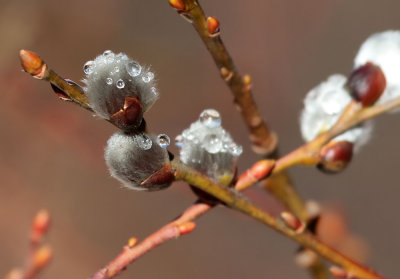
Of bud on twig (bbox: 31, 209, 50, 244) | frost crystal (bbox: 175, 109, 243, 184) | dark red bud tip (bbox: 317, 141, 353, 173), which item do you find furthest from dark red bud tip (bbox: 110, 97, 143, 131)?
bud on twig (bbox: 31, 209, 50, 244)

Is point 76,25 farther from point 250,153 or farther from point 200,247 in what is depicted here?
point 200,247

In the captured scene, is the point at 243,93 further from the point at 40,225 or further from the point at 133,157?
the point at 40,225

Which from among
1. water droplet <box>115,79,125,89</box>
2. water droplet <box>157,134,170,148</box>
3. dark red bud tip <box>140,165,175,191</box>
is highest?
water droplet <box>115,79,125,89</box>

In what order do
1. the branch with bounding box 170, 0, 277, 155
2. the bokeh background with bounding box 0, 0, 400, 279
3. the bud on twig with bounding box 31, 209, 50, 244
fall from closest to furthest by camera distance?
the branch with bounding box 170, 0, 277, 155, the bud on twig with bounding box 31, 209, 50, 244, the bokeh background with bounding box 0, 0, 400, 279

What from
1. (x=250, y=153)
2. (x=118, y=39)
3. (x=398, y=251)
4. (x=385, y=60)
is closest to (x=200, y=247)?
(x=250, y=153)

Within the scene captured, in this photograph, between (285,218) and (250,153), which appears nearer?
(285,218)

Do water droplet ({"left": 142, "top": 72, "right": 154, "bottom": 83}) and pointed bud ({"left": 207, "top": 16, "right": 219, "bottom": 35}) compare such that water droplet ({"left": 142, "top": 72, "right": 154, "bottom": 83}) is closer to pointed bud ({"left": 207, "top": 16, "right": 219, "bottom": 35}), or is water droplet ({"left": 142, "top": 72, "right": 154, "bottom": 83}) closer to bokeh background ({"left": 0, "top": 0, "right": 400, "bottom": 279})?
pointed bud ({"left": 207, "top": 16, "right": 219, "bottom": 35})

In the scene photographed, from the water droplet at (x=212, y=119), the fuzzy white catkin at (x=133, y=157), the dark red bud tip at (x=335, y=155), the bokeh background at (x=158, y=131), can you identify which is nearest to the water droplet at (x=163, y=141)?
the fuzzy white catkin at (x=133, y=157)

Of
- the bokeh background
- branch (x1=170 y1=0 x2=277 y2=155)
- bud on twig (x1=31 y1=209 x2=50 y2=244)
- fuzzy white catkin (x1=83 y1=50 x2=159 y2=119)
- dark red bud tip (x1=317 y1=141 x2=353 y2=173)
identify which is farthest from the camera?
the bokeh background
